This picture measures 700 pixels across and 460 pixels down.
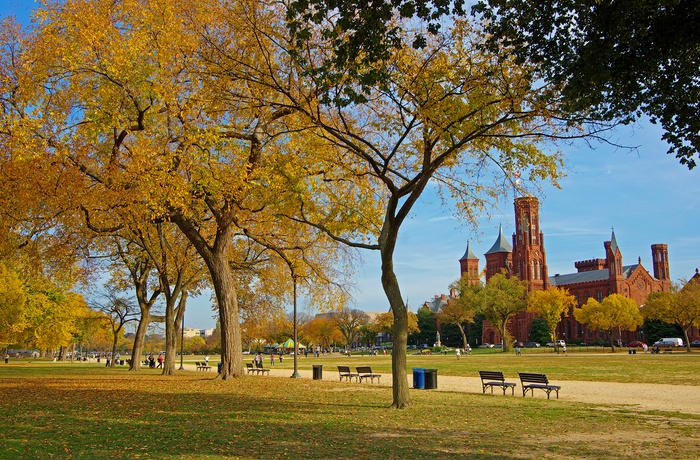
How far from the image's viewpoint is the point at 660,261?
13125 centimetres

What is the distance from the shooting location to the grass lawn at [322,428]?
354 inches

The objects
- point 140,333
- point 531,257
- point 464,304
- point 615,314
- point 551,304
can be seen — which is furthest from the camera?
point 531,257

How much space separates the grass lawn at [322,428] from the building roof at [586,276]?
372 feet

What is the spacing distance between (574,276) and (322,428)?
13168 cm

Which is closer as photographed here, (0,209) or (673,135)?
(673,135)

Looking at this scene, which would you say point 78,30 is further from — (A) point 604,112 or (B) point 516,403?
(B) point 516,403

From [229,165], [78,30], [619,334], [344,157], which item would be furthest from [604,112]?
[619,334]

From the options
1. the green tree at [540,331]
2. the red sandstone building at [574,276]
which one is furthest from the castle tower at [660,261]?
the green tree at [540,331]

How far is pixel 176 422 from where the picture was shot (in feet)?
39.1

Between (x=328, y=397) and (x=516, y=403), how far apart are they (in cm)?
545

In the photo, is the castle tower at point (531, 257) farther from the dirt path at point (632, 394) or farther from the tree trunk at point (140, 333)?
the dirt path at point (632, 394)

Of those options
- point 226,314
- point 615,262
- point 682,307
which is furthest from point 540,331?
point 226,314

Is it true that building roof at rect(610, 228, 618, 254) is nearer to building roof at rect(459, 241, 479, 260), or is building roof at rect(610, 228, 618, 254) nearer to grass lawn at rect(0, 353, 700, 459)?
building roof at rect(459, 241, 479, 260)

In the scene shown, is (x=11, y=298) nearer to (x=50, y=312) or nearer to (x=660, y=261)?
(x=50, y=312)
